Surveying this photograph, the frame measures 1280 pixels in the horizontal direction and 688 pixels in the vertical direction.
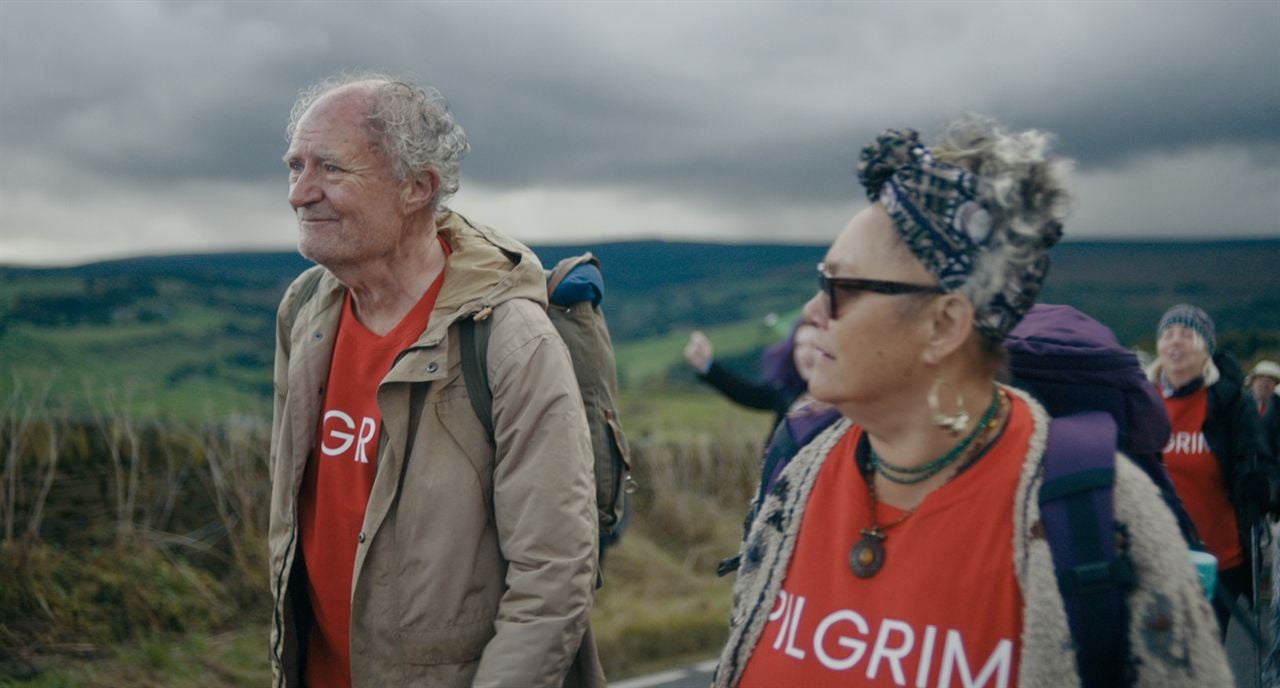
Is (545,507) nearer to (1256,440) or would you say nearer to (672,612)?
(1256,440)

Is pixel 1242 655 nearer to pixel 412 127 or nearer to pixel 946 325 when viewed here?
pixel 946 325

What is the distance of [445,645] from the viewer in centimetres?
244

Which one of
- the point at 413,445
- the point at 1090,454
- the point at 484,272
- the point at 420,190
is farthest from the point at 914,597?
the point at 420,190

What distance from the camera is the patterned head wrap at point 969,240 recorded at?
5.80 ft

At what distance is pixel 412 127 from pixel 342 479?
882 mm

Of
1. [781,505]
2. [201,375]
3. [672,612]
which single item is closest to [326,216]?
[781,505]

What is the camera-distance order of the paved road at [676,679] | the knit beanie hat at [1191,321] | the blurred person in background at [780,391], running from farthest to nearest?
the paved road at [676,679]
the knit beanie hat at [1191,321]
the blurred person in background at [780,391]

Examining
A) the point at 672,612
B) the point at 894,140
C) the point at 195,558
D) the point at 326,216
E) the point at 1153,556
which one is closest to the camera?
the point at 1153,556

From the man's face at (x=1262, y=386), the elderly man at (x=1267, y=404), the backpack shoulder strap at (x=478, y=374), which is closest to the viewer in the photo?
the backpack shoulder strap at (x=478, y=374)

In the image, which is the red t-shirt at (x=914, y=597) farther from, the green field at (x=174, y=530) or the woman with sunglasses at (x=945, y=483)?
the green field at (x=174, y=530)

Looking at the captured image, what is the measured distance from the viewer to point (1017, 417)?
1887 mm

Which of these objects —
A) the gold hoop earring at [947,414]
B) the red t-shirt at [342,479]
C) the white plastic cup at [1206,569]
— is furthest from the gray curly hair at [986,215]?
the red t-shirt at [342,479]

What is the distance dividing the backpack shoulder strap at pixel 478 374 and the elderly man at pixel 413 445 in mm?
20

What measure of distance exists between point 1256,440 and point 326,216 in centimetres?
480
